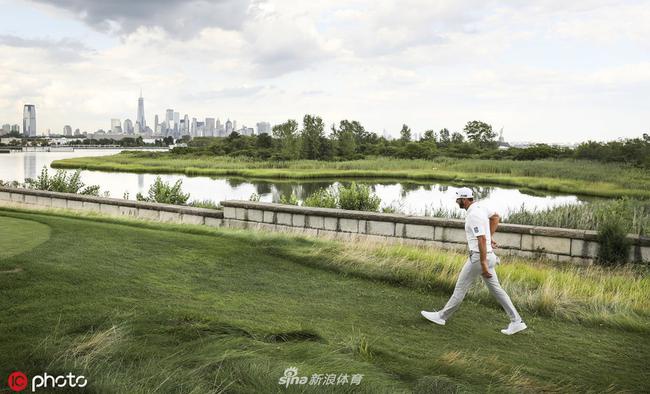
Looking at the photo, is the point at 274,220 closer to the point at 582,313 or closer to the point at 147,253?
the point at 147,253

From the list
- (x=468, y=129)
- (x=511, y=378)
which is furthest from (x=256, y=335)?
(x=468, y=129)

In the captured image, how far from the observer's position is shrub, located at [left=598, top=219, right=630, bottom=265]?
9.77 m

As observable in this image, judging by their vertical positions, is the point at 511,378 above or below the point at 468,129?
below

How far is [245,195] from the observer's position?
32594 mm

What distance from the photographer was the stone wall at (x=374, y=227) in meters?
10.2

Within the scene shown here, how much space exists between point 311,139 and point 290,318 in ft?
247

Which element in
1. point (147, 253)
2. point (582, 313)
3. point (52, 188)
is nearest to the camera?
point (582, 313)

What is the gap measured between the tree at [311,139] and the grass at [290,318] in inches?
2734

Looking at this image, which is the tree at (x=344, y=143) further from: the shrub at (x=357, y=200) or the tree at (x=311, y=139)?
the shrub at (x=357, y=200)


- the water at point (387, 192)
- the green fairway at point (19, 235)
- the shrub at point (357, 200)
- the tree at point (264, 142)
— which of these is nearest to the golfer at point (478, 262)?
the green fairway at point (19, 235)

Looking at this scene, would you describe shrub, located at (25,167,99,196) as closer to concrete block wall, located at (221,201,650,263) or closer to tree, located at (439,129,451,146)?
concrete block wall, located at (221,201,650,263)

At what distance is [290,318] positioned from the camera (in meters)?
5.66

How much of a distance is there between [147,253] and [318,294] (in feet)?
9.57

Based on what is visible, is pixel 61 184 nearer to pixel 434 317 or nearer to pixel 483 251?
pixel 434 317
